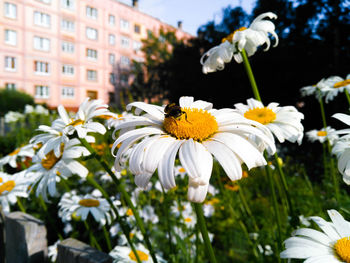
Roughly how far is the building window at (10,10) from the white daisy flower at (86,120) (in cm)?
2739

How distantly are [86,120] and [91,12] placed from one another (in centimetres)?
3097

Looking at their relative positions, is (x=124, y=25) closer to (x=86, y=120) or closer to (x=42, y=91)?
(x=42, y=91)

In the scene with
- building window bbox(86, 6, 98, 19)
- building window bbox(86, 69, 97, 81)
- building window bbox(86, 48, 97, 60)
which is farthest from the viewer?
building window bbox(86, 69, 97, 81)

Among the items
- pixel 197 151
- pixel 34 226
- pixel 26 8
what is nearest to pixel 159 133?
pixel 197 151

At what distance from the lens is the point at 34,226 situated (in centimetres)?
147

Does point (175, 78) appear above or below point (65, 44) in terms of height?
below

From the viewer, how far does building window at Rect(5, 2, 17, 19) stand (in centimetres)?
2261

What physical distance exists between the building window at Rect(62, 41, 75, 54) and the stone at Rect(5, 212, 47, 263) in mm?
28344

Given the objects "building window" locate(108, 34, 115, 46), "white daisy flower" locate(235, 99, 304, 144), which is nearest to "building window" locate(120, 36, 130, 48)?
"building window" locate(108, 34, 115, 46)

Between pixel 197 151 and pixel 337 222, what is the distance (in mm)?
548

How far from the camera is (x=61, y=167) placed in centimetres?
128

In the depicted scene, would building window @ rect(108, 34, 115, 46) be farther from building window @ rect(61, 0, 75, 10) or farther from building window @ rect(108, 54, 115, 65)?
building window @ rect(61, 0, 75, 10)

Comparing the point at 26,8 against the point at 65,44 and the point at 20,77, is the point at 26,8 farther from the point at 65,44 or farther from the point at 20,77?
the point at 20,77

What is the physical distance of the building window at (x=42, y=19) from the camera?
959 inches
